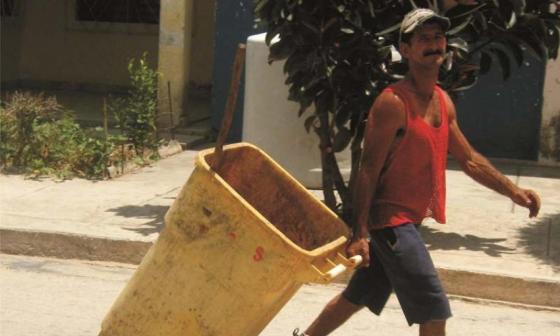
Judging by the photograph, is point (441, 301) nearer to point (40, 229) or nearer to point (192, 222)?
point (192, 222)

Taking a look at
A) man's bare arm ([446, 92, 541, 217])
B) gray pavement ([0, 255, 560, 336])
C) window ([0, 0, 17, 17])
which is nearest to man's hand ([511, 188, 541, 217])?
man's bare arm ([446, 92, 541, 217])

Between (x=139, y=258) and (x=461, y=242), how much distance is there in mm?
2213

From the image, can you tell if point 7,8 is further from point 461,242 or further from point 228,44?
point 461,242

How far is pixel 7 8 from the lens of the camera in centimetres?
1520

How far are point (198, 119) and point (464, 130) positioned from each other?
133 inches

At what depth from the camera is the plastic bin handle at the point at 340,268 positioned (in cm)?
386

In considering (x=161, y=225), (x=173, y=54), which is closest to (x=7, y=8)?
(x=173, y=54)

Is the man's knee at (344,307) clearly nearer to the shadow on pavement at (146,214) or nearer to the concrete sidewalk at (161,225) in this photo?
the concrete sidewalk at (161,225)

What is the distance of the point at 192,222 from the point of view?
13.3 feet

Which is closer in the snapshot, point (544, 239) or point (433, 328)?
point (433, 328)

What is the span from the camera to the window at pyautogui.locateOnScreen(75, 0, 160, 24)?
14922mm

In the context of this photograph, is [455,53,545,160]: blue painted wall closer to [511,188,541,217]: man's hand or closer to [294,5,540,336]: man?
[511,188,541,217]: man's hand

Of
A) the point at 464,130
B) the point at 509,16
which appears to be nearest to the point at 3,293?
the point at 509,16

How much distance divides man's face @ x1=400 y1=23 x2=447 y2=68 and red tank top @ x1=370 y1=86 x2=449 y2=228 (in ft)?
0.50
